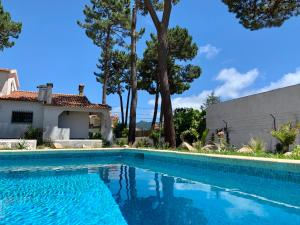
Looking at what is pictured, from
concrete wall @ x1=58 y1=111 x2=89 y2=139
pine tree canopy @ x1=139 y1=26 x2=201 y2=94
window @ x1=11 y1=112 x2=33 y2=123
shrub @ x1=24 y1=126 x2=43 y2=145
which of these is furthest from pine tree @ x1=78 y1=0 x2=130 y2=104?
shrub @ x1=24 y1=126 x2=43 y2=145

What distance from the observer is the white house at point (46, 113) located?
64.2 ft

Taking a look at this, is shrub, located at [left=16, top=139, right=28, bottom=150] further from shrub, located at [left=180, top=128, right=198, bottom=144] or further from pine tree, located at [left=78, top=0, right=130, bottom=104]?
pine tree, located at [left=78, top=0, right=130, bottom=104]

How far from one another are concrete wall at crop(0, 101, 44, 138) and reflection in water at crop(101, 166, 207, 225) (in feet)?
47.8

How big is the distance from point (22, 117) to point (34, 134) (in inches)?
76.6

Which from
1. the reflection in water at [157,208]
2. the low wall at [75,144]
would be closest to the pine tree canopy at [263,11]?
the low wall at [75,144]

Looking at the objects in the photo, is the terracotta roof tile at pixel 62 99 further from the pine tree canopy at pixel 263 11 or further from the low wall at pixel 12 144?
the pine tree canopy at pixel 263 11

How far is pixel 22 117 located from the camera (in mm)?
20234

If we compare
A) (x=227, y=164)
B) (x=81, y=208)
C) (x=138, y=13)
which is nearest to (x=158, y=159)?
(x=227, y=164)

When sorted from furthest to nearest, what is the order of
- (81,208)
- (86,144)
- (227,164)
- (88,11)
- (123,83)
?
1. (123,83)
2. (88,11)
3. (86,144)
4. (227,164)
5. (81,208)

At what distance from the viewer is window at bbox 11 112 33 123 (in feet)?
65.6

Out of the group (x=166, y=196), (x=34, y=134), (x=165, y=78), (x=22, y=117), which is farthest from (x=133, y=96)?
(x=166, y=196)

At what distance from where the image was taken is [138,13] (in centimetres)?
2330

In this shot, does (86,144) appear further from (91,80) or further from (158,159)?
(91,80)

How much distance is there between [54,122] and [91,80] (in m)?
16.2
